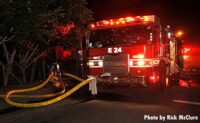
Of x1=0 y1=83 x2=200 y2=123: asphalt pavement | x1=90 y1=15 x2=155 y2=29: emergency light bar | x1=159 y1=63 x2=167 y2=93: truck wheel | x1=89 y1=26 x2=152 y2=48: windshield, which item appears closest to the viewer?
x1=0 y1=83 x2=200 y2=123: asphalt pavement

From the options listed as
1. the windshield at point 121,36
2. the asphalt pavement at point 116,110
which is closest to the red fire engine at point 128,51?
the windshield at point 121,36

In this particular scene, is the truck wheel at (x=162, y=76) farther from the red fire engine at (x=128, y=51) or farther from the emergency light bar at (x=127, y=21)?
the emergency light bar at (x=127, y=21)

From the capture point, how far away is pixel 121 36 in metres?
11.6

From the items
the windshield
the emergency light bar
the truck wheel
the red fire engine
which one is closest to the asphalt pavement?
the truck wheel

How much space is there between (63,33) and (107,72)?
5.42 metres

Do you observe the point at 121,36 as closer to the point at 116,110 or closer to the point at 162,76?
the point at 162,76

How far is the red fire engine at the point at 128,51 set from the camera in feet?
36.1

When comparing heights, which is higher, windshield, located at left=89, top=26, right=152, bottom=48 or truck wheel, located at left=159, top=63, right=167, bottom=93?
windshield, located at left=89, top=26, right=152, bottom=48

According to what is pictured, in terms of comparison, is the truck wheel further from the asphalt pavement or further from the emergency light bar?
the emergency light bar

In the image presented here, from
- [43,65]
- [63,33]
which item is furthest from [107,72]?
[43,65]

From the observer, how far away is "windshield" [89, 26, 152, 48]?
11055 mm

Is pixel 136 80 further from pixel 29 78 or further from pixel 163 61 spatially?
pixel 29 78

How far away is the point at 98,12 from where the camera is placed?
3028cm

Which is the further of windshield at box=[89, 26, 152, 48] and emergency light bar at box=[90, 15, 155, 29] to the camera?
windshield at box=[89, 26, 152, 48]
